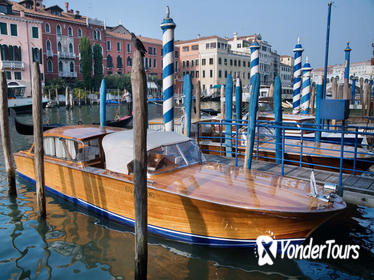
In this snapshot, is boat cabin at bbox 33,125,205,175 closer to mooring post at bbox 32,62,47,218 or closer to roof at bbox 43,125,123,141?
roof at bbox 43,125,123,141

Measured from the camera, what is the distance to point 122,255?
4617mm

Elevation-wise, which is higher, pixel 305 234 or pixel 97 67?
pixel 97 67

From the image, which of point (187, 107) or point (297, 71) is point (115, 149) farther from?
point (297, 71)

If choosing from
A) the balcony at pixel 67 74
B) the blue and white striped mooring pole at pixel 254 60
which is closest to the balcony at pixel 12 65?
the balcony at pixel 67 74

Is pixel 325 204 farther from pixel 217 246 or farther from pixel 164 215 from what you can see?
pixel 164 215

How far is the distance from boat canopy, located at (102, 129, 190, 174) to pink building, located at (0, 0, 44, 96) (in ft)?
94.9

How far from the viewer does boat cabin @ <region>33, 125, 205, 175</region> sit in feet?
17.3

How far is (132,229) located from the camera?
17.4 feet

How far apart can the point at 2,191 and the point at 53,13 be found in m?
37.4

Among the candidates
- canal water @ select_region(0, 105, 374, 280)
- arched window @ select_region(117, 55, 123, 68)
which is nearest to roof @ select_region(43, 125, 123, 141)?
canal water @ select_region(0, 105, 374, 280)

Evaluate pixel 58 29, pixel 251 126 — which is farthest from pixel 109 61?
pixel 251 126

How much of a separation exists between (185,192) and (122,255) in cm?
134

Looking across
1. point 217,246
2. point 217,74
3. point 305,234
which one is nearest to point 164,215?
point 217,246

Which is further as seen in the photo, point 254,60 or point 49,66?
point 49,66
